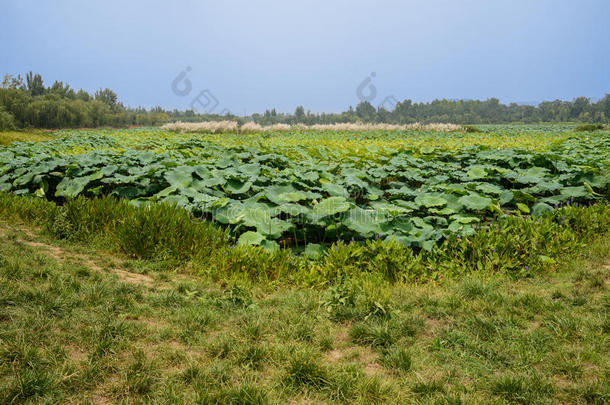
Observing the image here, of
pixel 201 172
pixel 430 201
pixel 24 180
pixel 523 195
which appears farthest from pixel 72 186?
pixel 523 195

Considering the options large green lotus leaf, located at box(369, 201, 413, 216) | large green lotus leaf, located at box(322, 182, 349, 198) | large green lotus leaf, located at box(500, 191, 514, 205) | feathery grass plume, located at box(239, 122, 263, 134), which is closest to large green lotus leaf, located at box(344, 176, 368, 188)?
large green lotus leaf, located at box(322, 182, 349, 198)

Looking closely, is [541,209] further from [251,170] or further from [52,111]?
[52,111]

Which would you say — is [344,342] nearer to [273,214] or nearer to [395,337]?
[395,337]

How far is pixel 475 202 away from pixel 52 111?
163 ft

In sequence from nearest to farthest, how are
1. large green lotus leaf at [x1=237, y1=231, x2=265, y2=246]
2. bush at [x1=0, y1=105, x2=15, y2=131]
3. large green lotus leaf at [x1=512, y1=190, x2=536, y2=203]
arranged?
large green lotus leaf at [x1=237, y1=231, x2=265, y2=246] → large green lotus leaf at [x1=512, y1=190, x2=536, y2=203] → bush at [x1=0, y1=105, x2=15, y2=131]

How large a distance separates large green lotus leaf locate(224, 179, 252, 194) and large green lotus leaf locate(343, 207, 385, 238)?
1658 millimetres

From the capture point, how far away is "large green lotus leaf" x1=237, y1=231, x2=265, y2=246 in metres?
3.46

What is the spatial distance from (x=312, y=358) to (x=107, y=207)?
3362 mm

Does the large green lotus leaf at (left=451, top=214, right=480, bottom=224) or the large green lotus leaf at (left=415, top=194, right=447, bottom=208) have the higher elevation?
the large green lotus leaf at (left=415, top=194, right=447, bottom=208)

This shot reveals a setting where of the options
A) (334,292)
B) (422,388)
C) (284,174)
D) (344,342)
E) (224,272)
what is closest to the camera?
(422,388)

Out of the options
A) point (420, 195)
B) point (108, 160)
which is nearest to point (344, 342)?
point (420, 195)

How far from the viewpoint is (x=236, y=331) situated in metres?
2.27

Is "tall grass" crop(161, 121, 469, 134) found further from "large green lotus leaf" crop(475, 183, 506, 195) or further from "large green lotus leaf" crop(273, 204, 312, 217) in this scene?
"large green lotus leaf" crop(273, 204, 312, 217)

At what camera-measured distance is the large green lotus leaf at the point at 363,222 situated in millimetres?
3664
